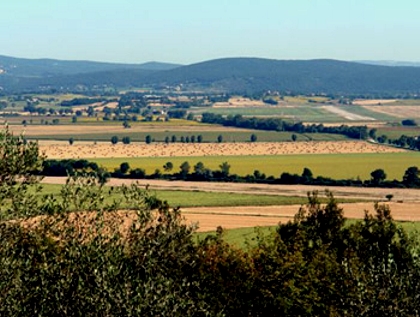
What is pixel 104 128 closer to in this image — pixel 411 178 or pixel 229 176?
pixel 229 176

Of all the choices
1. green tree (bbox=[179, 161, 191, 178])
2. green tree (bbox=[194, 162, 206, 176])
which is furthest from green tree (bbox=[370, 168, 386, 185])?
green tree (bbox=[179, 161, 191, 178])

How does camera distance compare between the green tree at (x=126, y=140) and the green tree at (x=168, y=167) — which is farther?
the green tree at (x=126, y=140)

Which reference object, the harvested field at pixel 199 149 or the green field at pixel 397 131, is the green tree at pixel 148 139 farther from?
the green field at pixel 397 131

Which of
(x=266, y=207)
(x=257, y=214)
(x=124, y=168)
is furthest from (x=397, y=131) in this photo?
(x=257, y=214)

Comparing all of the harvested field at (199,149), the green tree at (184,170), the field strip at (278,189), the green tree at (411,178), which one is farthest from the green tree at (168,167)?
the green tree at (411,178)

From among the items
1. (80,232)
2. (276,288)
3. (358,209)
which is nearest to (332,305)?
(276,288)

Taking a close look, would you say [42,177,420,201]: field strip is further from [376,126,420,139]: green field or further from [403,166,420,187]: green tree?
[376,126,420,139]: green field
